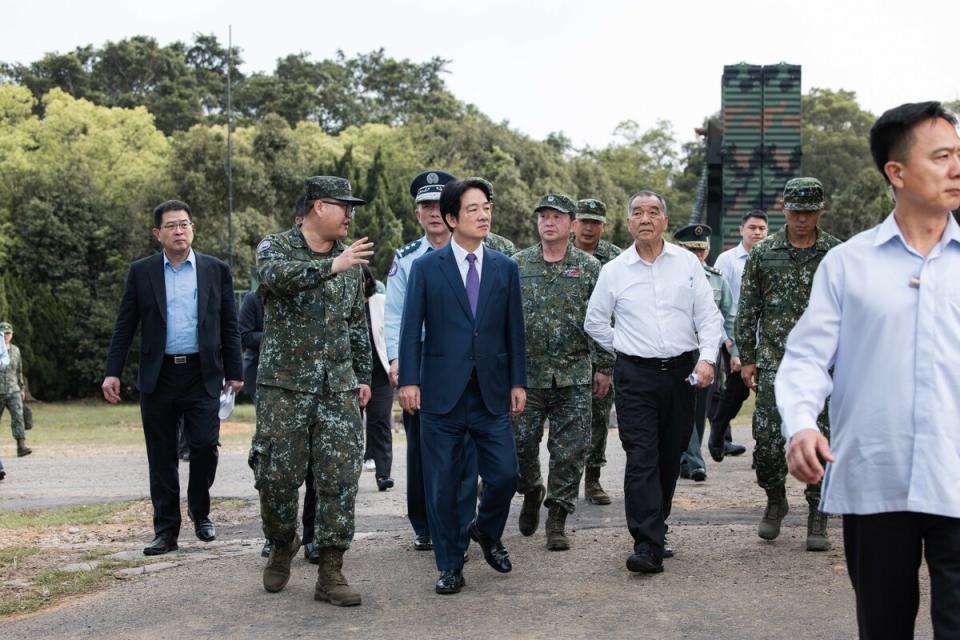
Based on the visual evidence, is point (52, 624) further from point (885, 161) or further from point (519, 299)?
point (885, 161)

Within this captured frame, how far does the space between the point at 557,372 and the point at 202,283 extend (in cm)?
261

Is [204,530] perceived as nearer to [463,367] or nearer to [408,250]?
[408,250]

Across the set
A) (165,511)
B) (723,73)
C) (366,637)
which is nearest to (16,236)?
(723,73)

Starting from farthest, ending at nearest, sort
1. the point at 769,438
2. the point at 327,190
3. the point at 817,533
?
the point at 769,438 → the point at 817,533 → the point at 327,190

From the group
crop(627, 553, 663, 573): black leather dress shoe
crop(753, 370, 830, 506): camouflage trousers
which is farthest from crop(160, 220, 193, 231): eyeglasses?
crop(753, 370, 830, 506): camouflage trousers

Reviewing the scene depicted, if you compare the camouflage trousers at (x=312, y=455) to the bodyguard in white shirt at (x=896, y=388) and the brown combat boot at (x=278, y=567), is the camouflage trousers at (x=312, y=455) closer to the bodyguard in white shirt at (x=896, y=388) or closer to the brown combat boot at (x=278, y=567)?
the brown combat boot at (x=278, y=567)

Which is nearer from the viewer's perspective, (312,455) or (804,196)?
(312,455)

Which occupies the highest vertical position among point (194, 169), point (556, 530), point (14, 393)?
point (194, 169)

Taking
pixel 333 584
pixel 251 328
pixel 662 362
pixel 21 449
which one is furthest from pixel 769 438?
pixel 21 449

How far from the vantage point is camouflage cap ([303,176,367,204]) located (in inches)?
279

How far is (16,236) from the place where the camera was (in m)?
43.1

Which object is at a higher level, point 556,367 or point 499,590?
point 556,367

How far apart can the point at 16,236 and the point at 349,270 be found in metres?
39.1

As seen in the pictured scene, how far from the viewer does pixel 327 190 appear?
7094 millimetres
